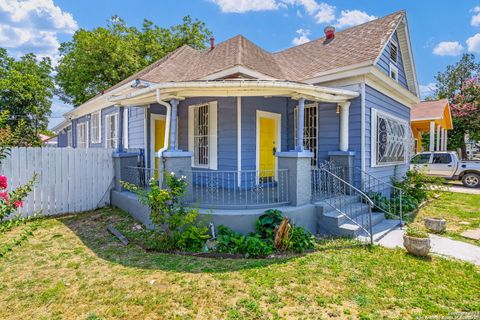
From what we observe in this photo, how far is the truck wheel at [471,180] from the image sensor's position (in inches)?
496

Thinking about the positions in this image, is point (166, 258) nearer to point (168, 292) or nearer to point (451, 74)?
point (168, 292)

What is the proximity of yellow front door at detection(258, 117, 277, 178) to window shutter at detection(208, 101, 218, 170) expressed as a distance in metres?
1.32

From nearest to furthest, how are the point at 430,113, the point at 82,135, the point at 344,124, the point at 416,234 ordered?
the point at 416,234, the point at 344,124, the point at 82,135, the point at 430,113

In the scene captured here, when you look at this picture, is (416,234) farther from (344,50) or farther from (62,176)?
(62,176)

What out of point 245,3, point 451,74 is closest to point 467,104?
point 451,74

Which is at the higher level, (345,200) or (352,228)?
(345,200)

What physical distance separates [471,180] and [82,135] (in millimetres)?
20954

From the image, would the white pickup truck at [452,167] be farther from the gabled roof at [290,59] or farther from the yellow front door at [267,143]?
the yellow front door at [267,143]

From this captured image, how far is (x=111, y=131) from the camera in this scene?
11.3 metres

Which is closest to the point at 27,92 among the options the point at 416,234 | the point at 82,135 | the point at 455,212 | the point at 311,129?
the point at 82,135

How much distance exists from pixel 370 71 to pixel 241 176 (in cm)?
433

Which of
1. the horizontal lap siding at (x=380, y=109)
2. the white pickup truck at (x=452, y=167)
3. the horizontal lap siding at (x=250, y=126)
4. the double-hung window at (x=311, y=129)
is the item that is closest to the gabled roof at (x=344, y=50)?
the double-hung window at (x=311, y=129)

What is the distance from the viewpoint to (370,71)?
6723mm

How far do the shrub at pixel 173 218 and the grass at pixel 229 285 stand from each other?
357 mm
